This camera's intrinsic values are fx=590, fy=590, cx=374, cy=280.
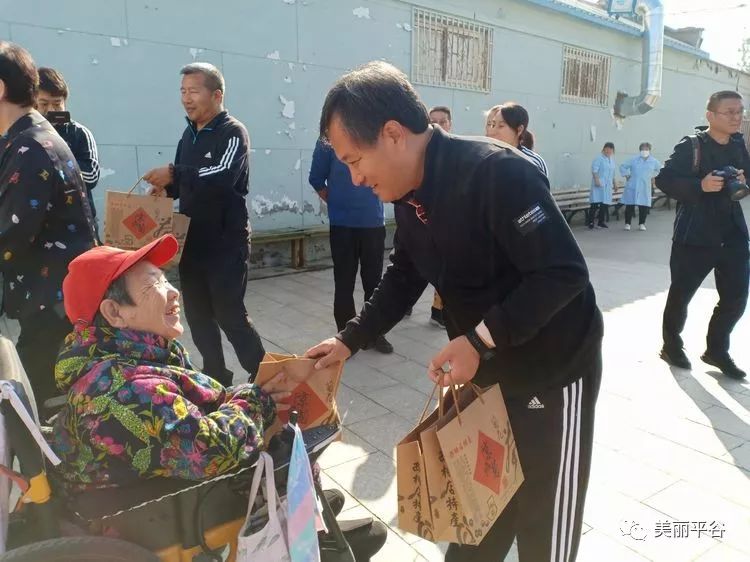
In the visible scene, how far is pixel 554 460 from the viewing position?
1.57 m

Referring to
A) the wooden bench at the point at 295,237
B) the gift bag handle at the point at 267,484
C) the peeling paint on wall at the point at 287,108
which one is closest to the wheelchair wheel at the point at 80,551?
the gift bag handle at the point at 267,484

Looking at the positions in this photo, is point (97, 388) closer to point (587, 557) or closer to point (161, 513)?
point (161, 513)

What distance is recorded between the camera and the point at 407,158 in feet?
4.75

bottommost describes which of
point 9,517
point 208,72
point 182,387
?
point 9,517

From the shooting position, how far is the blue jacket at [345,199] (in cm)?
421

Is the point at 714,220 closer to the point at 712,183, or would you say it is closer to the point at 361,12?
the point at 712,183

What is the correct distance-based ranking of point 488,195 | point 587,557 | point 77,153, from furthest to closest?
point 77,153, point 587,557, point 488,195

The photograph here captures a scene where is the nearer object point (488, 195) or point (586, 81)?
point (488, 195)

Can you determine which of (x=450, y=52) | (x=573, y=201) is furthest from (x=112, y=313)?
(x=573, y=201)

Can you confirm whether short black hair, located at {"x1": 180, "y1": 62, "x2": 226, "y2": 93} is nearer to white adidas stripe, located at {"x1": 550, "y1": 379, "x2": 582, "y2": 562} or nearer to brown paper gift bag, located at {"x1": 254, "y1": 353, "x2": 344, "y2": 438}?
brown paper gift bag, located at {"x1": 254, "y1": 353, "x2": 344, "y2": 438}

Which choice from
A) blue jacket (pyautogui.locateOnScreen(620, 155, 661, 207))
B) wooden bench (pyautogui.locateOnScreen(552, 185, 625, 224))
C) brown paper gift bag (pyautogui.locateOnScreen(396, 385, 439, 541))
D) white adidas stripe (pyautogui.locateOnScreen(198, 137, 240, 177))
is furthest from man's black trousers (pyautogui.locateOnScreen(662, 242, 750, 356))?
blue jacket (pyautogui.locateOnScreen(620, 155, 661, 207))

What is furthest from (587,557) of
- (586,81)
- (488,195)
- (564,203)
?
(586,81)

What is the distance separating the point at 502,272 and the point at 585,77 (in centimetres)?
1145

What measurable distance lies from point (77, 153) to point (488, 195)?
3041mm
